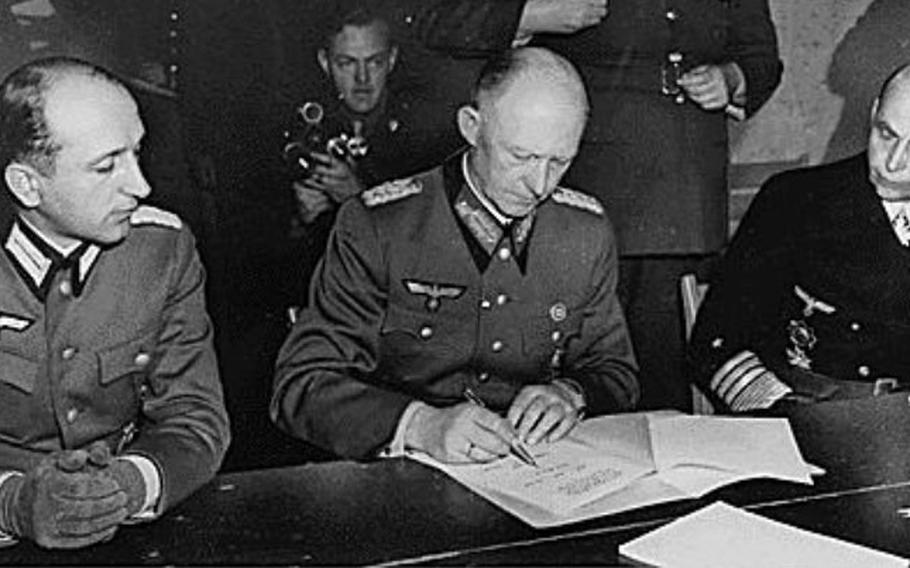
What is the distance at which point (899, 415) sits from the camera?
1821 mm

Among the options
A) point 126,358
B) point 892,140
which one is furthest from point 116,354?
point 892,140

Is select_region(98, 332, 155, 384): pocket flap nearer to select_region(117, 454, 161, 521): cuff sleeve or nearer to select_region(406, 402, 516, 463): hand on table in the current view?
select_region(117, 454, 161, 521): cuff sleeve

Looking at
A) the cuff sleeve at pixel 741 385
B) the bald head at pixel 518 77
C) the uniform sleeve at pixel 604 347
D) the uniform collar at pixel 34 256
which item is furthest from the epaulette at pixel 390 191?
the cuff sleeve at pixel 741 385

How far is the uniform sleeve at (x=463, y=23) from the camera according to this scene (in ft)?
5.53

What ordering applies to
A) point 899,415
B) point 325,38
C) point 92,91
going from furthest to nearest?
point 899,415
point 325,38
point 92,91

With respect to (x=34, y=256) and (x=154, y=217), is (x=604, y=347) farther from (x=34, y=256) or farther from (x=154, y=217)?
(x=34, y=256)

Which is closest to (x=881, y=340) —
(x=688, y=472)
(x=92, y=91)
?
(x=688, y=472)

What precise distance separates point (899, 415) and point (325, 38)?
0.80 metres

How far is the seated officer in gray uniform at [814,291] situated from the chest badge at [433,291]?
323 millimetres

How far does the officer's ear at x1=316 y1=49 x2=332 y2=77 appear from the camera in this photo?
165 centimetres

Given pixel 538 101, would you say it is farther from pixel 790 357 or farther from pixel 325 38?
pixel 790 357

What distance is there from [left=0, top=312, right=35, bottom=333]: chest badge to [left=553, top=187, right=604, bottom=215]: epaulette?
60 cm

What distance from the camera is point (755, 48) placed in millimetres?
1829

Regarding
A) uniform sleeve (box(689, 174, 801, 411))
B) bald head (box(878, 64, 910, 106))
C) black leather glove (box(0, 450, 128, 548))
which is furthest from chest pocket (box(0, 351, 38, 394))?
bald head (box(878, 64, 910, 106))
